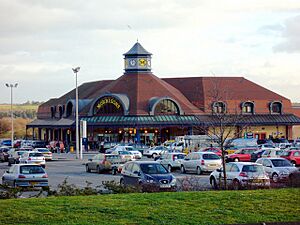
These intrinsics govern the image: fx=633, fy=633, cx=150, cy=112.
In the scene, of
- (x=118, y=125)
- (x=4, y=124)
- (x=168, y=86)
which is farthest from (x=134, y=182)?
(x=4, y=124)

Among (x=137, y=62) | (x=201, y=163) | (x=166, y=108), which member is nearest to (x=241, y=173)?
(x=201, y=163)

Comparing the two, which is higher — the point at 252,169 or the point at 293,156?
the point at 293,156

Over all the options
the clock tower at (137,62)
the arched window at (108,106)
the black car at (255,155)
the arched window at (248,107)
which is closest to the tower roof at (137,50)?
the clock tower at (137,62)

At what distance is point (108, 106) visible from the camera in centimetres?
8781

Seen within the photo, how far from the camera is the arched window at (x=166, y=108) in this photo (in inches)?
3414

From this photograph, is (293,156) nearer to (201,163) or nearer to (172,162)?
(201,163)

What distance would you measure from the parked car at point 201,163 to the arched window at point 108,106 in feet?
155

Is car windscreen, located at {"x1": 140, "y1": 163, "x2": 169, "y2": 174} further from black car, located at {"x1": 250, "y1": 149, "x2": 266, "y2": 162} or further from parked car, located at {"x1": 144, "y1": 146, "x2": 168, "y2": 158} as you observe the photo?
parked car, located at {"x1": 144, "y1": 146, "x2": 168, "y2": 158}

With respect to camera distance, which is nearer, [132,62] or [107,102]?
[107,102]

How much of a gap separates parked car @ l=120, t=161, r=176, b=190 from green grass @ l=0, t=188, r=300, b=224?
7.85 meters

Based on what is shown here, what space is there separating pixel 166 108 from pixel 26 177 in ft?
195

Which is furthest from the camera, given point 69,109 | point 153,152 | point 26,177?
point 69,109

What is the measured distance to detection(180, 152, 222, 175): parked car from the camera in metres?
38.0

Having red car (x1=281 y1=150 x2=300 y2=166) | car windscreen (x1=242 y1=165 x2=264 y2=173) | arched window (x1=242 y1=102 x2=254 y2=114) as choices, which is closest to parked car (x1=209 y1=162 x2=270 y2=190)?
car windscreen (x1=242 y1=165 x2=264 y2=173)
